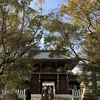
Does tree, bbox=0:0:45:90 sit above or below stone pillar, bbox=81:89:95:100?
above

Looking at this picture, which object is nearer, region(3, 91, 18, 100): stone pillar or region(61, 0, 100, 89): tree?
region(61, 0, 100, 89): tree

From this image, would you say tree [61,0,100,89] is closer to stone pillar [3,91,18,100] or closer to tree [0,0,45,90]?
tree [0,0,45,90]

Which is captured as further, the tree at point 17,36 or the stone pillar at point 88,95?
the stone pillar at point 88,95

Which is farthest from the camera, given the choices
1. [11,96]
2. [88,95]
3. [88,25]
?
[11,96]

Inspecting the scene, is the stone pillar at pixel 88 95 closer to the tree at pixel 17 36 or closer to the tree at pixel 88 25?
the tree at pixel 88 25

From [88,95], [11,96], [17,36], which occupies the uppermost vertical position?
[17,36]

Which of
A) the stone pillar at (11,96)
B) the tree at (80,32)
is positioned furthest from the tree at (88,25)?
the stone pillar at (11,96)

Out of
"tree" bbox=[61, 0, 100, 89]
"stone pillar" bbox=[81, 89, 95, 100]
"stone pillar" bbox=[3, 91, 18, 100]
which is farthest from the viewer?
"stone pillar" bbox=[3, 91, 18, 100]

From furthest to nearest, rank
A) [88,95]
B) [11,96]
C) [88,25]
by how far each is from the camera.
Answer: [11,96] → [88,95] → [88,25]

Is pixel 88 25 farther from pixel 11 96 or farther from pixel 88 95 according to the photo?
pixel 11 96

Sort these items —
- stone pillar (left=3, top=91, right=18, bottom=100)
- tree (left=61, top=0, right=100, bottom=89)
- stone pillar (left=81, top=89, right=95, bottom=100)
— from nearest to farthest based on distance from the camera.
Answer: tree (left=61, top=0, right=100, bottom=89), stone pillar (left=81, top=89, right=95, bottom=100), stone pillar (left=3, top=91, right=18, bottom=100)

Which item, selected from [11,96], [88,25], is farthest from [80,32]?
[11,96]

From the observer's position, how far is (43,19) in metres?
13.1

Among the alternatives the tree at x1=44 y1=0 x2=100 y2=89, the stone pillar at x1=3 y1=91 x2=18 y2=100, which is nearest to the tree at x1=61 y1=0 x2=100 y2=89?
the tree at x1=44 y1=0 x2=100 y2=89
